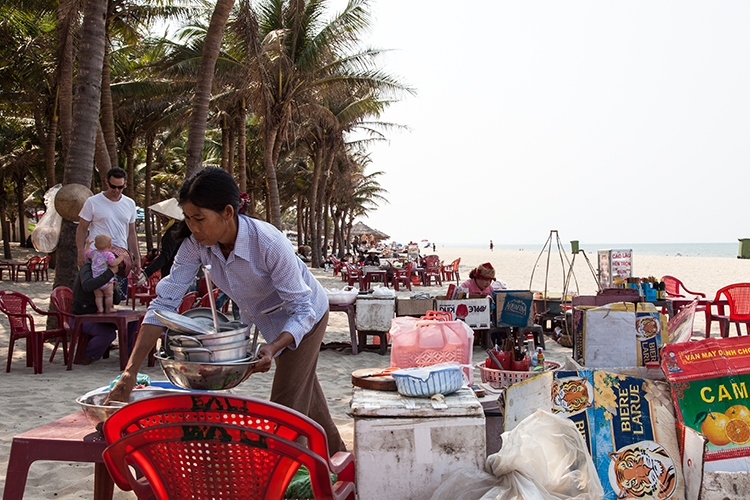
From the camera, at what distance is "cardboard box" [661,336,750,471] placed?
9.24ft

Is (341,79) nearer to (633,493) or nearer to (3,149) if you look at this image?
(633,493)

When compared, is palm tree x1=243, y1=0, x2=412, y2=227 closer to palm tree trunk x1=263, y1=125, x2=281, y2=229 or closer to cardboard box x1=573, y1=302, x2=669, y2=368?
palm tree trunk x1=263, y1=125, x2=281, y2=229

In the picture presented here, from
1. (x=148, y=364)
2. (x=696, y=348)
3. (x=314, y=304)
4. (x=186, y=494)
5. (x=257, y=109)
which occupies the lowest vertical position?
(x=148, y=364)

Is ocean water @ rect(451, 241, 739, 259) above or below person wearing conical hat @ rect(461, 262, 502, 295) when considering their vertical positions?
above

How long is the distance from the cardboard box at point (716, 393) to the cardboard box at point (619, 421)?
126mm

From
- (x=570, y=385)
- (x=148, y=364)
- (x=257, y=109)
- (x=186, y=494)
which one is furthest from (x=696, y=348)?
(x=257, y=109)

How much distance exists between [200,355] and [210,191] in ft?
2.05

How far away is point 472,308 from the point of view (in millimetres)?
7477

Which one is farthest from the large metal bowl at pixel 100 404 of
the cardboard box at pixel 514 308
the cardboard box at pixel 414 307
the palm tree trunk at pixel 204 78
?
the palm tree trunk at pixel 204 78

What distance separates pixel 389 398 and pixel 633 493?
1206 millimetres

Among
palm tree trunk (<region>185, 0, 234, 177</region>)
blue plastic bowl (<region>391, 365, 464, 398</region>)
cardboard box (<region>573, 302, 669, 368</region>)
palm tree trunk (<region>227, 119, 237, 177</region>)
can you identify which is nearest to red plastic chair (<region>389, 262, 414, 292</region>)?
palm tree trunk (<region>185, 0, 234, 177</region>)

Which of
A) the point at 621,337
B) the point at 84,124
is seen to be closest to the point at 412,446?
the point at 621,337

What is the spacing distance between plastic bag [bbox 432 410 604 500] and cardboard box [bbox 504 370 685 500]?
353 millimetres

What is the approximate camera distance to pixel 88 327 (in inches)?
260
